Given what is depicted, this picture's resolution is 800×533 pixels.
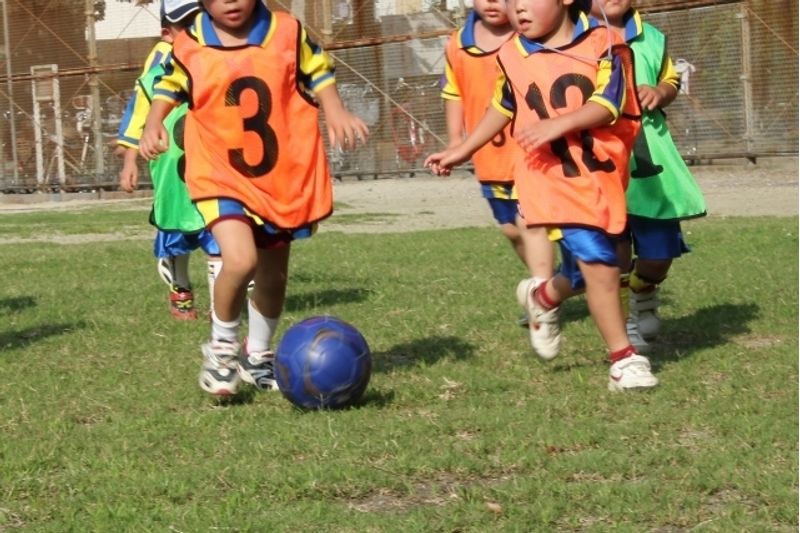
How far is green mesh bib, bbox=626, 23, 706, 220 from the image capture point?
671 centimetres

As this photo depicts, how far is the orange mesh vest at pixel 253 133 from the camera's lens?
19.3 ft

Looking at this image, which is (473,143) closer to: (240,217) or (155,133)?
(240,217)

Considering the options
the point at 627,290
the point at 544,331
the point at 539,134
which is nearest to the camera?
the point at 539,134

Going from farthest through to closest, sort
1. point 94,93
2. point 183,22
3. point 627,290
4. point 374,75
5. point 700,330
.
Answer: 1. point 94,93
2. point 374,75
3. point 700,330
4. point 183,22
5. point 627,290

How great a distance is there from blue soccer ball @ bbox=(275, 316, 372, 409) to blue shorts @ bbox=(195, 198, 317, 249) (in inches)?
16.6

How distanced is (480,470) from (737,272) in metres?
5.53

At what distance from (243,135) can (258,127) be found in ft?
0.21

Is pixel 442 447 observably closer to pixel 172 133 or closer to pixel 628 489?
pixel 628 489

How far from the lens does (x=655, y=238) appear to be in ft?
22.6

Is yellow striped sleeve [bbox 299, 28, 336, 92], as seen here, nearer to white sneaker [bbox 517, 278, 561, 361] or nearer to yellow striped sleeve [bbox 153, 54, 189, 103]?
yellow striped sleeve [bbox 153, 54, 189, 103]

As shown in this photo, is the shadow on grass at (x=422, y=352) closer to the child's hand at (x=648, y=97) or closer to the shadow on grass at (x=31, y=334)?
the child's hand at (x=648, y=97)

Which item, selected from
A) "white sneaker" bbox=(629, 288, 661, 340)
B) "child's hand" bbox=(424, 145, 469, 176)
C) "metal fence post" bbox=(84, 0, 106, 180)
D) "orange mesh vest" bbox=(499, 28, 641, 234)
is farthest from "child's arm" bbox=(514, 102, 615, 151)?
"metal fence post" bbox=(84, 0, 106, 180)

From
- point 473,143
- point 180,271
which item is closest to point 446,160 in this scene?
point 473,143

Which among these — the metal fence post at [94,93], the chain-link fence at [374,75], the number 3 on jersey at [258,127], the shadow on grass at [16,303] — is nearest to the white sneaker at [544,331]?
the number 3 on jersey at [258,127]
